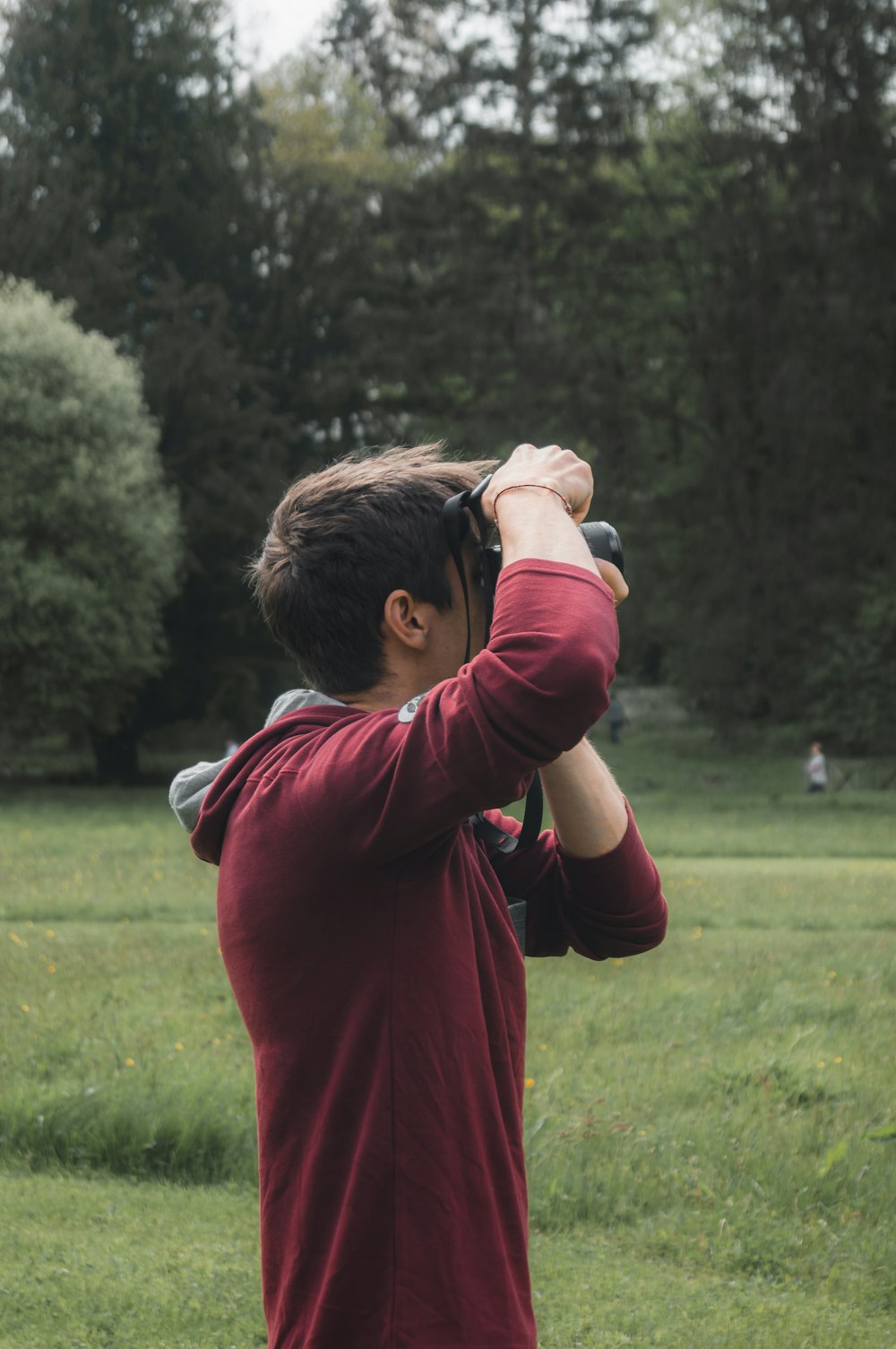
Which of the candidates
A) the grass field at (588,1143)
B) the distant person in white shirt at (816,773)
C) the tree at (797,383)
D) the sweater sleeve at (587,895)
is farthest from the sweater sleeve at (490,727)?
the tree at (797,383)

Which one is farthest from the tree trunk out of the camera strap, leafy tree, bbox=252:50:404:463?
the camera strap

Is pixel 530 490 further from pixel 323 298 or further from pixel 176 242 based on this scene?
pixel 176 242

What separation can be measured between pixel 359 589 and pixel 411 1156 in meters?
0.72

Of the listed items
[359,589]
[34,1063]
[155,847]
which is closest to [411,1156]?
[359,589]

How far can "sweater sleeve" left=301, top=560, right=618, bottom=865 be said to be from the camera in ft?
4.97

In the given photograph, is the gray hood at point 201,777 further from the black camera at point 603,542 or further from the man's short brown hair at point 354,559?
the black camera at point 603,542

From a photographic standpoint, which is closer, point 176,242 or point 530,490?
point 530,490

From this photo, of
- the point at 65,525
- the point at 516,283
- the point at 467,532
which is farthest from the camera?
the point at 516,283

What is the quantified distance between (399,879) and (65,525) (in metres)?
27.9

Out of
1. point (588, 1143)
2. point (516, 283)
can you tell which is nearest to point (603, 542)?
point (588, 1143)

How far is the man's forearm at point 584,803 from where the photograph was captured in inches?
73.0

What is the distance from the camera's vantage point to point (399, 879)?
5.46 feet

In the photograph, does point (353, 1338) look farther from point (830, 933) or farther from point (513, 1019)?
point (830, 933)

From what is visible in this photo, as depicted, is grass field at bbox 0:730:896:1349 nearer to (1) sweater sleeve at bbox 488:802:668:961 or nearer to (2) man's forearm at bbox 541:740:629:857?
(1) sweater sleeve at bbox 488:802:668:961
